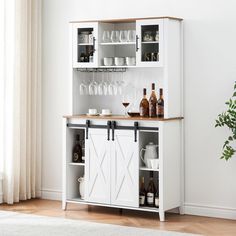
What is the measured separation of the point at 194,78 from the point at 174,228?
158 cm

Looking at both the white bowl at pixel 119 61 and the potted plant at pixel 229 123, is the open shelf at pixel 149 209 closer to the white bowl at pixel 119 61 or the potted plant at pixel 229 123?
the potted plant at pixel 229 123

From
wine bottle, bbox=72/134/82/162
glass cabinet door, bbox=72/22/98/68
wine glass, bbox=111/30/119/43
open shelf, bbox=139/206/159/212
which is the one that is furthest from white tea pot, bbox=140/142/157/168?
wine glass, bbox=111/30/119/43

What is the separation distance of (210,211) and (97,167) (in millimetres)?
1258

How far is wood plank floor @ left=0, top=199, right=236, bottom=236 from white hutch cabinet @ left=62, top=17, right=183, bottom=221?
12 centimetres

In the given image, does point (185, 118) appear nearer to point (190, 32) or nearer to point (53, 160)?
point (190, 32)

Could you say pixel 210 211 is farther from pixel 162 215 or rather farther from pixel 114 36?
pixel 114 36

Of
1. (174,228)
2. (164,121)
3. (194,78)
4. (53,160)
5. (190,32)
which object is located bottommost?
(174,228)

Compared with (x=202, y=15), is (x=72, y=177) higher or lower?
lower

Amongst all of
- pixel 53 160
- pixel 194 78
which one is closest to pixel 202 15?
pixel 194 78

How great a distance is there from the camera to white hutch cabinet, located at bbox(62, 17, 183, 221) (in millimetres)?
6273

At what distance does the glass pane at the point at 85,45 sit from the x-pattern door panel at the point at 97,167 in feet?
2.61

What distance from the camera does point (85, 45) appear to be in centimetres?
677

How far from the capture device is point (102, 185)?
21.4ft

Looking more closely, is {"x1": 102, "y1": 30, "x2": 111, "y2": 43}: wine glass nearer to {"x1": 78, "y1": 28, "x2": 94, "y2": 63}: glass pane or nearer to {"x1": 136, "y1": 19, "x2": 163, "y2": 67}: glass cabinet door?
{"x1": 78, "y1": 28, "x2": 94, "y2": 63}: glass pane
